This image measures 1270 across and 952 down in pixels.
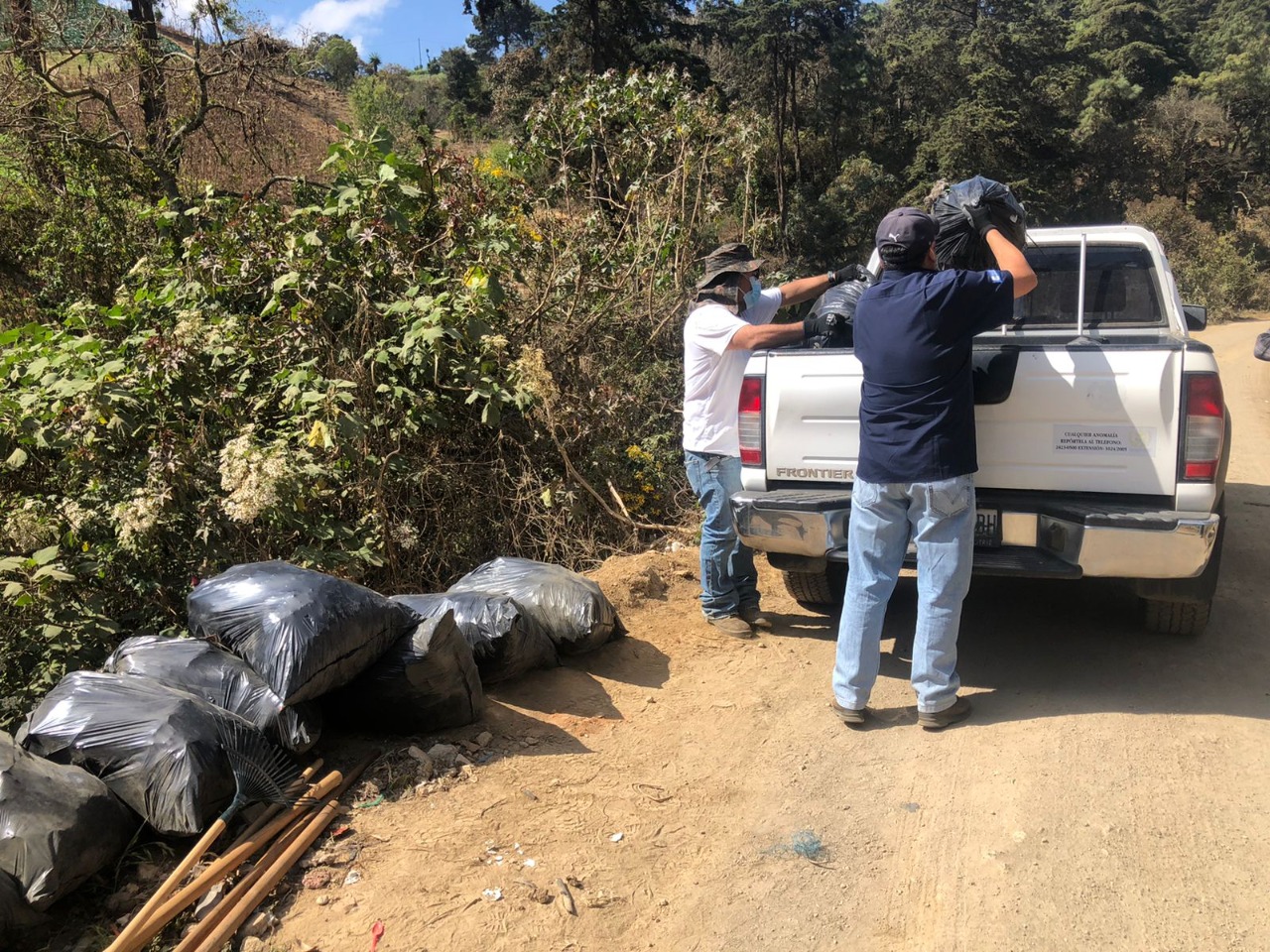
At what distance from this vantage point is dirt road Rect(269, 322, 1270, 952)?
271cm

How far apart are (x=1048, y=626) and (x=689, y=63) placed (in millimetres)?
21701

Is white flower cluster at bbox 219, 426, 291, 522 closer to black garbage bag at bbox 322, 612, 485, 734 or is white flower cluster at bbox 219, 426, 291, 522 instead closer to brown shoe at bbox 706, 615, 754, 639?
black garbage bag at bbox 322, 612, 485, 734

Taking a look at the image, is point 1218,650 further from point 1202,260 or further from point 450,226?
point 1202,260

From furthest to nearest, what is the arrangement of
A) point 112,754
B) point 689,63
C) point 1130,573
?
1. point 689,63
2. point 1130,573
3. point 112,754

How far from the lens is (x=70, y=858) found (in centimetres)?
260

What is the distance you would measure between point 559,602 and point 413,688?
110cm

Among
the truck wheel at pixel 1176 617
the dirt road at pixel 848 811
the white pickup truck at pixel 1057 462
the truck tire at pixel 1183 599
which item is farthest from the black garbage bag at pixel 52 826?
the truck wheel at pixel 1176 617

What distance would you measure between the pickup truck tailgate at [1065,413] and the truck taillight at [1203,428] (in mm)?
47

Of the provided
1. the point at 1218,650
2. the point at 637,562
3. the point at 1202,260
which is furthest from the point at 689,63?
the point at 1218,650

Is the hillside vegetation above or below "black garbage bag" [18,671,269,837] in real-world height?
above

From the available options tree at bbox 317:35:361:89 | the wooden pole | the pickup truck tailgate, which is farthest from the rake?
tree at bbox 317:35:361:89

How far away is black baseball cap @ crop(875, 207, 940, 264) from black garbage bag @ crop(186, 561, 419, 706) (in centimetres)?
239

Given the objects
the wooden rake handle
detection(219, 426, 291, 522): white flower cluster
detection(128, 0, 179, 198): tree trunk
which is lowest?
the wooden rake handle

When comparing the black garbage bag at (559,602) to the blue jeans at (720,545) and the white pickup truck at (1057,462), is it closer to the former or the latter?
the blue jeans at (720,545)
